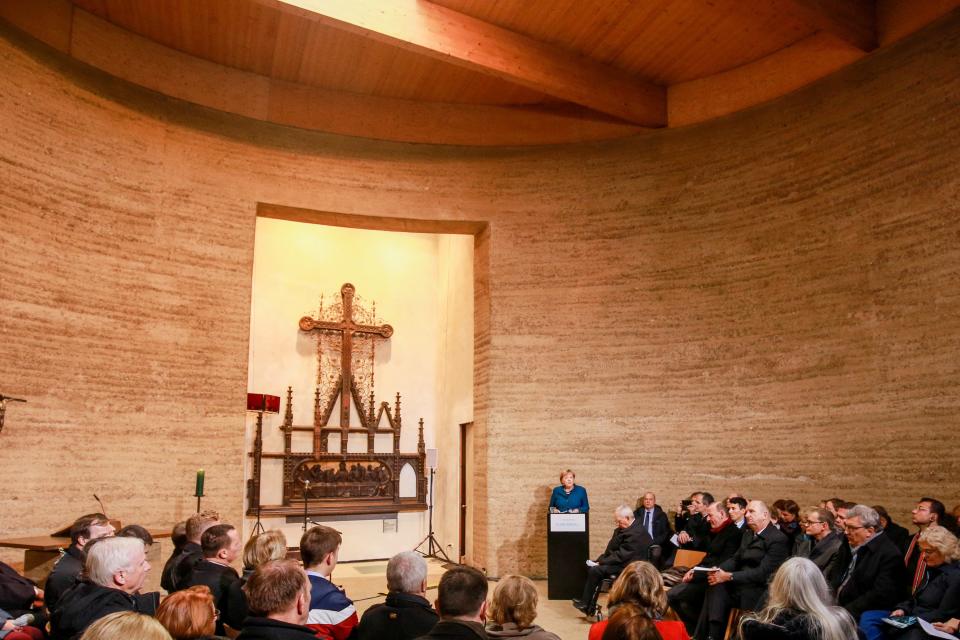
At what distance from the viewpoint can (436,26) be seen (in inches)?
320

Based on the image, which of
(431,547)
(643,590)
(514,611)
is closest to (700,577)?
(643,590)

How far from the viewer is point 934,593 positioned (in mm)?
4387

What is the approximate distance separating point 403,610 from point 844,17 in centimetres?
707

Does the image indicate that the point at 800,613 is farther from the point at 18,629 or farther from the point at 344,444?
the point at 344,444

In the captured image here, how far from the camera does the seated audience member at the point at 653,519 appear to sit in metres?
8.20

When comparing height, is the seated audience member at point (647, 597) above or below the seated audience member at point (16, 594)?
above

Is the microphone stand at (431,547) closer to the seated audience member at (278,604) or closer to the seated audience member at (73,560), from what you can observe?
the seated audience member at (73,560)

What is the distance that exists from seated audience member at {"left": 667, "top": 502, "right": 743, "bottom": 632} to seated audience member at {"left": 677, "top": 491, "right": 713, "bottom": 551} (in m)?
1.23

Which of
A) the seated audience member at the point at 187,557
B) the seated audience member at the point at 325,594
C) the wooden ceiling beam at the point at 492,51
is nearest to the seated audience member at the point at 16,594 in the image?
the seated audience member at the point at 187,557

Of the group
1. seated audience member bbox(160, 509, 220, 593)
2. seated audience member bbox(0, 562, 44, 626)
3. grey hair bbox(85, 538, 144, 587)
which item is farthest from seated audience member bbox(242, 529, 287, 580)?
seated audience member bbox(0, 562, 44, 626)

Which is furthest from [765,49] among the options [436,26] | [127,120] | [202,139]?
[127,120]

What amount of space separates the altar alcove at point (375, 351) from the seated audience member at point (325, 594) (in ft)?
24.6

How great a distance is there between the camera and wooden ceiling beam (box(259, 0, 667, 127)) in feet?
25.2

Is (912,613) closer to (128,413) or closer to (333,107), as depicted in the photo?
(128,413)
